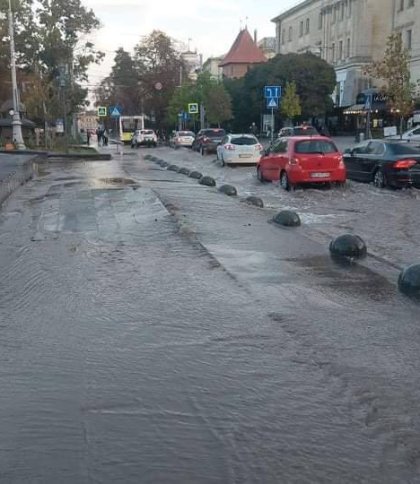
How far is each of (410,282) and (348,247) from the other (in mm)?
1974

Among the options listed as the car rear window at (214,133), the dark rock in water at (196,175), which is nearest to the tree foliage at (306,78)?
the car rear window at (214,133)

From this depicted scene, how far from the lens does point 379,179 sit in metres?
18.4

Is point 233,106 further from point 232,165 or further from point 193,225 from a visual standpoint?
point 193,225

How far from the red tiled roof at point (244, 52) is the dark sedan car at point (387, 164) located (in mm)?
91371

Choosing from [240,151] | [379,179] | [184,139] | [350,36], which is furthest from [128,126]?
[379,179]

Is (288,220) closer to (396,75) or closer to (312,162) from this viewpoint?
(312,162)

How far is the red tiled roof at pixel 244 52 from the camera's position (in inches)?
4252

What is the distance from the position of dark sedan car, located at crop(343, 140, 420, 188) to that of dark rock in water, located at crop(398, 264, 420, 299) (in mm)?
10975

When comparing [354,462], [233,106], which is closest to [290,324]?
[354,462]

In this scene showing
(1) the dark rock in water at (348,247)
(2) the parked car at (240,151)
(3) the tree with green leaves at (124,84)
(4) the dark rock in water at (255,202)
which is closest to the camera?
(1) the dark rock in water at (348,247)

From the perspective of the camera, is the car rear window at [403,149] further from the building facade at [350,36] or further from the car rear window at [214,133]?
the building facade at [350,36]

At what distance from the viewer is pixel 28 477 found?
3318mm

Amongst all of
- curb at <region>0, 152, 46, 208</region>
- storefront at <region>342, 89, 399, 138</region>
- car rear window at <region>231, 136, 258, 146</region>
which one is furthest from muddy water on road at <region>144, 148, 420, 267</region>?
storefront at <region>342, 89, 399, 138</region>

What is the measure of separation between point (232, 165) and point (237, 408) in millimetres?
26474
